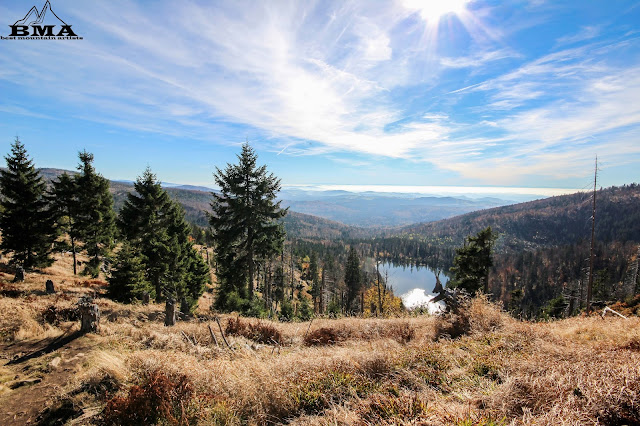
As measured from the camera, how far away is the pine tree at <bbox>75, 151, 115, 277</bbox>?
23.5m

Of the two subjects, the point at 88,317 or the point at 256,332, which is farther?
the point at 256,332

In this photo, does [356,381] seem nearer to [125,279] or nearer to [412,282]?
[125,279]

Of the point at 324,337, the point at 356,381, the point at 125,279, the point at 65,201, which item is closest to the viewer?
the point at 356,381

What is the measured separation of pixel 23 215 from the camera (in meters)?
20.4

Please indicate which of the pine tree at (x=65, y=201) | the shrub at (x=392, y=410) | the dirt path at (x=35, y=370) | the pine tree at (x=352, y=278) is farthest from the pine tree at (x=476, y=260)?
the pine tree at (x=65, y=201)

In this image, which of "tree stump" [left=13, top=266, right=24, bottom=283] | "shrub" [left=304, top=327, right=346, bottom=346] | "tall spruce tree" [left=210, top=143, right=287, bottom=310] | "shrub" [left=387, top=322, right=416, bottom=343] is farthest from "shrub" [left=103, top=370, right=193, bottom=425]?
"tree stump" [left=13, top=266, right=24, bottom=283]

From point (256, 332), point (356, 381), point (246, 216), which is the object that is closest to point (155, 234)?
point (246, 216)

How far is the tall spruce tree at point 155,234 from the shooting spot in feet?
63.8

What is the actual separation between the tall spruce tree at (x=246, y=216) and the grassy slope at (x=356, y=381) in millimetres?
11188

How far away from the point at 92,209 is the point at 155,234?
32.1 ft

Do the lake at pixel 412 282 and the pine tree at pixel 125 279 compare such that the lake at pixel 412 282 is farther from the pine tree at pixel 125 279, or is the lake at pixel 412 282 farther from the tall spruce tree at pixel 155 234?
the pine tree at pixel 125 279

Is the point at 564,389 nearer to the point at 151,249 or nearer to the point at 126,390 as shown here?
the point at 126,390

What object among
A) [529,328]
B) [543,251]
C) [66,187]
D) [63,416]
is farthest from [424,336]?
[543,251]

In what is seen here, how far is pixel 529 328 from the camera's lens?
7.46m
